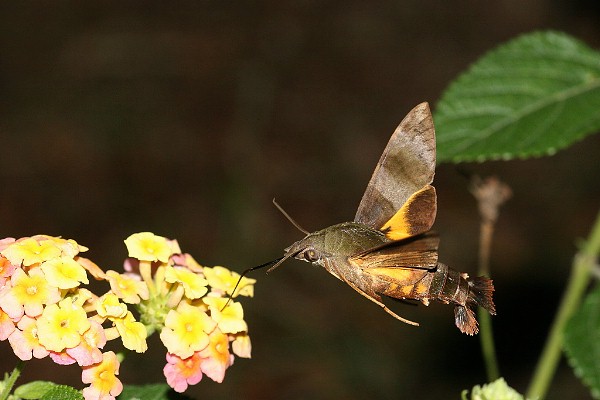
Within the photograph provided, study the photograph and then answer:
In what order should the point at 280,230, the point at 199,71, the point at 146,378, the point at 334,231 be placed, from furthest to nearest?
1. the point at 199,71
2. the point at 280,230
3. the point at 146,378
4. the point at 334,231

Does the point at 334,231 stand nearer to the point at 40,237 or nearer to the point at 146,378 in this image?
the point at 40,237

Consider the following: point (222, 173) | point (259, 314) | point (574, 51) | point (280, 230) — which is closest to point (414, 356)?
point (259, 314)

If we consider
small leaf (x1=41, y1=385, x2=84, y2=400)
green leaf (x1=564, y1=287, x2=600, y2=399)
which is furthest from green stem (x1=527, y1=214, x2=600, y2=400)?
small leaf (x1=41, y1=385, x2=84, y2=400)

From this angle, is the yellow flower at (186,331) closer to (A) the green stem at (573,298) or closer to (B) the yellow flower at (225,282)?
(B) the yellow flower at (225,282)

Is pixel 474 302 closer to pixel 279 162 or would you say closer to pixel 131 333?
pixel 131 333

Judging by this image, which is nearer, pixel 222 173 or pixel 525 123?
pixel 525 123

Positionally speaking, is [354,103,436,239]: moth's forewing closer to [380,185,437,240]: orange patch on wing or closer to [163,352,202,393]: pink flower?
[380,185,437,240]: orange patch on wing
